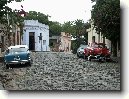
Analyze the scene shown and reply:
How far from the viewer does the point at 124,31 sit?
25.2ft

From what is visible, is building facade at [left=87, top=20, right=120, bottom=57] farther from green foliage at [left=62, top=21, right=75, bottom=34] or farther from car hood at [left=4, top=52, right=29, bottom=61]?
car hood at [left=4, top=52, right=29, bottom=61]

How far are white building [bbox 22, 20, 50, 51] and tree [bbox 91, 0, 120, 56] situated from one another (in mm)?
861

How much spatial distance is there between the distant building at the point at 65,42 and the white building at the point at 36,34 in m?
0.23

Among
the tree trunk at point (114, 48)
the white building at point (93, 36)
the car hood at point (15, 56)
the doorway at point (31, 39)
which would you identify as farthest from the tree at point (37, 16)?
the tree trunk at point (114, 48)

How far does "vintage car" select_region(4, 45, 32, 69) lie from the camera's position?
802cm

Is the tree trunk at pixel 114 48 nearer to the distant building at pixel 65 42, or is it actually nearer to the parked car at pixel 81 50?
the parked car at pixel 81 50

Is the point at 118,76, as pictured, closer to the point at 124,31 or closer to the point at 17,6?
the point at 124,31

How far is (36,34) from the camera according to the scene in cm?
799

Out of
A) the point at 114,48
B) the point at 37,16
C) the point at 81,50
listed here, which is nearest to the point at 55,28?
the point at 37,16

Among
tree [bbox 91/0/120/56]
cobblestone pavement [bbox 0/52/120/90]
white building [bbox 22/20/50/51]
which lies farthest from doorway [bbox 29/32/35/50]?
tree [bbox 91/0/120/56]

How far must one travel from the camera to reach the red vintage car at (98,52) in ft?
26.8

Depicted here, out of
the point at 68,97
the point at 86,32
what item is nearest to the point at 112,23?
the point at 86,32

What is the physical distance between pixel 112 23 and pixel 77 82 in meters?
1.31

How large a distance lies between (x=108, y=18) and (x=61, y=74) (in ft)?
4.45
